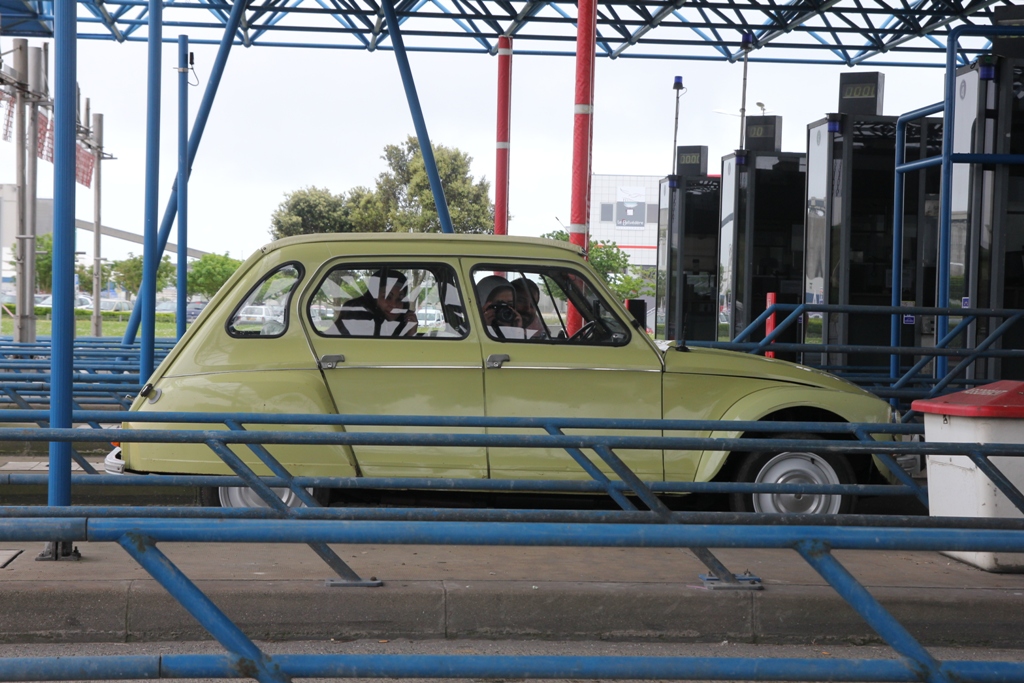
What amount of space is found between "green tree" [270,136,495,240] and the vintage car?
2318cm

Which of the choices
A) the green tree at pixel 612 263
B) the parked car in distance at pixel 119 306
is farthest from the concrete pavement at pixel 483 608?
the parked car in distance at pixel 119 306

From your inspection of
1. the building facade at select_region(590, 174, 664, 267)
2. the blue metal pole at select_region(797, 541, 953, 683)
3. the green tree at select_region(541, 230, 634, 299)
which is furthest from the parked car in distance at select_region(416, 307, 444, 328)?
the building facade at select_region(590, 174, 664, 267)

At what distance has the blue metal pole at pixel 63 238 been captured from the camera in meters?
5.35

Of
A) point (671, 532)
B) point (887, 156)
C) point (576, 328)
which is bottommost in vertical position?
point (671, 532)

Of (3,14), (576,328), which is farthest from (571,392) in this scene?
(3,14)

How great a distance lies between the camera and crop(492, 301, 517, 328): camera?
6691mm

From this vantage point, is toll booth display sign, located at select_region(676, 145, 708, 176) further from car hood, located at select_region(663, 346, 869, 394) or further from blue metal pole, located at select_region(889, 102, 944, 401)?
car hood, located at select_region(663, 346, 869, 394)

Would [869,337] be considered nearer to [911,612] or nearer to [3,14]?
[911,612]

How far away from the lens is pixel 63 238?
17.9 feet

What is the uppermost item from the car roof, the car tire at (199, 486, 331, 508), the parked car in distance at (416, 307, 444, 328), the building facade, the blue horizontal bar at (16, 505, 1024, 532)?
the building facade

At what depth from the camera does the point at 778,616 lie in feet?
16.4

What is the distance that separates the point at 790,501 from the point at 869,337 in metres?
11.0

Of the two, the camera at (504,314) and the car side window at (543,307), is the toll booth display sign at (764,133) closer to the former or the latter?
the car side window at (543,307)

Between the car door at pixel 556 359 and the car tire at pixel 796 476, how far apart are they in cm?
50
